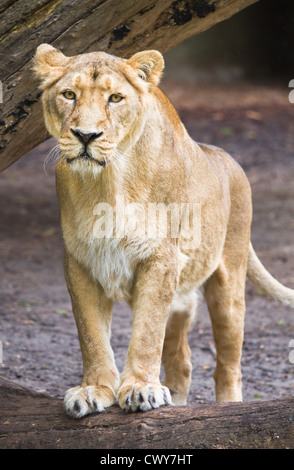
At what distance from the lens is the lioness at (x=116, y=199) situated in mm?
3070

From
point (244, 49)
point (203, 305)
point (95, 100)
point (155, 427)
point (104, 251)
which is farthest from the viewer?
point (244, 49)

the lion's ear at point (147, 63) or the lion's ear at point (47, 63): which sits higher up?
the lion's ear at point (47, 63)

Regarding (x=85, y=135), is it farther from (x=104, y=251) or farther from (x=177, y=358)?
(x=177, y=358)

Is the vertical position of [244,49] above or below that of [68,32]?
below

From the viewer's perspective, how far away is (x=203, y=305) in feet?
24.4

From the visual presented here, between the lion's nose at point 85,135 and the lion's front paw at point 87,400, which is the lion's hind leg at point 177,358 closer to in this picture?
the lion's front paw at point 87,400

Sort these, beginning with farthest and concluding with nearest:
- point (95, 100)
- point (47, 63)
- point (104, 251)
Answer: point (104, 251), point (47, 63), point (95, 100)

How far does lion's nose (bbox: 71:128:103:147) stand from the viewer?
2932 millimetres

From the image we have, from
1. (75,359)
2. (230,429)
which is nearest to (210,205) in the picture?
(230,429)

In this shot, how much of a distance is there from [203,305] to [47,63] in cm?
451

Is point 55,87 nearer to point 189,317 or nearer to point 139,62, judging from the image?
point 139,62

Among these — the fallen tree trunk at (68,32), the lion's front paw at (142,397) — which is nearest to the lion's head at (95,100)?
the fallen tree trunk at (68,32)

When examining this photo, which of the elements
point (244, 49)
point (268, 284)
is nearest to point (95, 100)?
point (268, 284)

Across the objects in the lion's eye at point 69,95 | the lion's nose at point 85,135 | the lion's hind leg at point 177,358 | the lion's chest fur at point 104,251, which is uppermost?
the lion's eye at point 69,95
